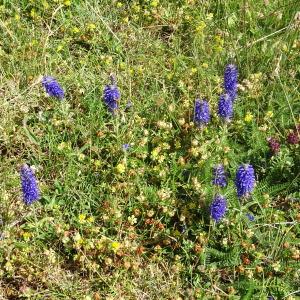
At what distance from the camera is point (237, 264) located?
2.75 metres

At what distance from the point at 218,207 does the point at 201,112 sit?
617 millimetres

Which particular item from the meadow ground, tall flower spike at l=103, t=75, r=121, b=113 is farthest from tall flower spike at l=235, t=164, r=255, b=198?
tall flower spike at l=103, t=75, r=121, b=113

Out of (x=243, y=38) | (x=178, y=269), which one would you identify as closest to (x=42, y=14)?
(x=243, y=38)

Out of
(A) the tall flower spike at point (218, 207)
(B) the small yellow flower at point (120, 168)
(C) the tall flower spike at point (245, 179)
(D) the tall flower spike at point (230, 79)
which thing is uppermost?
(D) the tall flower spike at point (230, 79)

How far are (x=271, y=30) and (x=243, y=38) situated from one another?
0.76ft

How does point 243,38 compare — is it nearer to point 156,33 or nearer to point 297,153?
point 156,33

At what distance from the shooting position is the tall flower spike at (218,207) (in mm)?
2607

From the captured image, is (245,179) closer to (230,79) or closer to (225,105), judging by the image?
(225,105)

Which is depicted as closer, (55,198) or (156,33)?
(55,198)

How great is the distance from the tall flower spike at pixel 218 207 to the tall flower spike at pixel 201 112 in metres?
0.55

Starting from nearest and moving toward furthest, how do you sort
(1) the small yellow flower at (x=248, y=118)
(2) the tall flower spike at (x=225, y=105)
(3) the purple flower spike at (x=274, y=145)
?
(2) the tall flower spike at (x=225, y=105) < (3) the purple flower spike at (x=274, y=145) < (1) the small yellow flower at (x=248, y=118)

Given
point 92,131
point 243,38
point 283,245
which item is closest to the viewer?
point 283,245

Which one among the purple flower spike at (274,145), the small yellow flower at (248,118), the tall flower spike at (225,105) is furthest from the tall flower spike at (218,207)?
the small yellow flower at (248,118)

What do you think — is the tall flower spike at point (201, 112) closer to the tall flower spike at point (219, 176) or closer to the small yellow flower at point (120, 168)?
the tall flower spike at point (219, 176)
